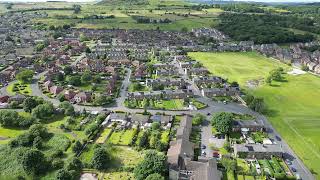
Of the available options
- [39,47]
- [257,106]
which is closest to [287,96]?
[257,106]

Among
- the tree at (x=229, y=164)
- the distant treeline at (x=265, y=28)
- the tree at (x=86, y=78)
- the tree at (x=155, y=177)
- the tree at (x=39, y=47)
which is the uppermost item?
the distant treeline at (x=265, y=28)

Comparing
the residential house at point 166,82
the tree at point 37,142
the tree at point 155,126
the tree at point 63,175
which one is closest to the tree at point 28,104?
the tree at point 37,142

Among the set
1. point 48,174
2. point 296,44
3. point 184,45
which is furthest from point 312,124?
point 296,44

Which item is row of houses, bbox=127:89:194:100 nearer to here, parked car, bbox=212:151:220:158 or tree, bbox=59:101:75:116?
tree, bbox=59:101:75:116

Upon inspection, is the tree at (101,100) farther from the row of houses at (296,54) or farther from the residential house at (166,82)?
the row of houses at (296,54)

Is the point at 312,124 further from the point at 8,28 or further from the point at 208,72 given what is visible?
the point at 8,28

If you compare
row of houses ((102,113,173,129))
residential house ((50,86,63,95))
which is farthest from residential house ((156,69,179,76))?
row of houses ((102,113,173,129))

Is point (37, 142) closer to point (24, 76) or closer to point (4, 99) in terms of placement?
point (4, 99)
